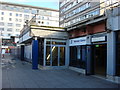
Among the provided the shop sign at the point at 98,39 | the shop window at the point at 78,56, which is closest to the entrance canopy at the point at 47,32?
the shop window at the point at 78,56

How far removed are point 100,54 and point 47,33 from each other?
17.0 feet

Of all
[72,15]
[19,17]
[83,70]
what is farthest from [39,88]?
[19,17]

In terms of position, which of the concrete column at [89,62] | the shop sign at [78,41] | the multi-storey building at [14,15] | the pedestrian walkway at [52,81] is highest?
the multi-storey building at [14,15]

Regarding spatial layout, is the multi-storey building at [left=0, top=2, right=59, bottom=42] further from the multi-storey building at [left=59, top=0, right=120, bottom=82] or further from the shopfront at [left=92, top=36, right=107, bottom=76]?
the shopfront at [left=92, top=36, right=107, bottom=76]

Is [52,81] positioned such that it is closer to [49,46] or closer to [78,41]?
[78,41]

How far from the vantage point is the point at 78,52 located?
13523 millimetres

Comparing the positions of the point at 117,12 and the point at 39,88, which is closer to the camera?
the point at 39,88

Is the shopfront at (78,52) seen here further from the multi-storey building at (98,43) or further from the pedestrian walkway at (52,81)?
the pedestrian walkway at (52,81)

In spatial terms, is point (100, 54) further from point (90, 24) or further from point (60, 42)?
point (60, 42)

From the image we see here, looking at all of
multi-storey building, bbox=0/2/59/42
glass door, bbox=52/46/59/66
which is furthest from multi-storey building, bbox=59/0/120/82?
multi-storey building, bbox=0/2/59/42

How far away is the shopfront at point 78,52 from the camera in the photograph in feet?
40.8

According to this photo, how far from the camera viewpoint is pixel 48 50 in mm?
14594

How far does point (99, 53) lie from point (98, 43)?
213 cm

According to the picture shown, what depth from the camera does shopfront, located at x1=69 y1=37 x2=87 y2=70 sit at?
12.4 metres
